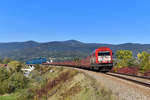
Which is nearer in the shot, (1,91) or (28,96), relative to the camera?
(28,96)

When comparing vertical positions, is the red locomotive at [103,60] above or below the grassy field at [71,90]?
above

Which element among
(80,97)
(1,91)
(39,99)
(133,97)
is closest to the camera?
(133,97)

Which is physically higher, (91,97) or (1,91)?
(91,97)

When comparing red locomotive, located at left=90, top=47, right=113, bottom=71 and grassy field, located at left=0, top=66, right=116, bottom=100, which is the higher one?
red locomotive, located at left=90, top=47, right=113, bottom=71

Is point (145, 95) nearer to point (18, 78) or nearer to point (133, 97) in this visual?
point (133, 97)

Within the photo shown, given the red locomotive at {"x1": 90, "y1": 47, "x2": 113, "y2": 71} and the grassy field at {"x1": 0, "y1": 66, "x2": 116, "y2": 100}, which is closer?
the grassy field at {"x1": 0, "y1": 66, "x2": 116, "y2": 100}

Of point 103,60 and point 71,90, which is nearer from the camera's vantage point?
point 71,90

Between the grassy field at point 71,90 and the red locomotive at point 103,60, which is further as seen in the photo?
the red locomotive at point 103,60

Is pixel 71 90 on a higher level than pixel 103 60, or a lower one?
lower

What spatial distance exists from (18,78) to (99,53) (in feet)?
113

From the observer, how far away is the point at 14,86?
53125mm

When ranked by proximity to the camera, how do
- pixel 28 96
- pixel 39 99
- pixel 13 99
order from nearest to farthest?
1. pixel 39 99
2. pixel 28 96
3. pixel 13 99

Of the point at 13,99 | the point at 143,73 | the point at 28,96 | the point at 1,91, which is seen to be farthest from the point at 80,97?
the point at 1,91

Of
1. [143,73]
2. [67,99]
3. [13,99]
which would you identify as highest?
[143,73]
